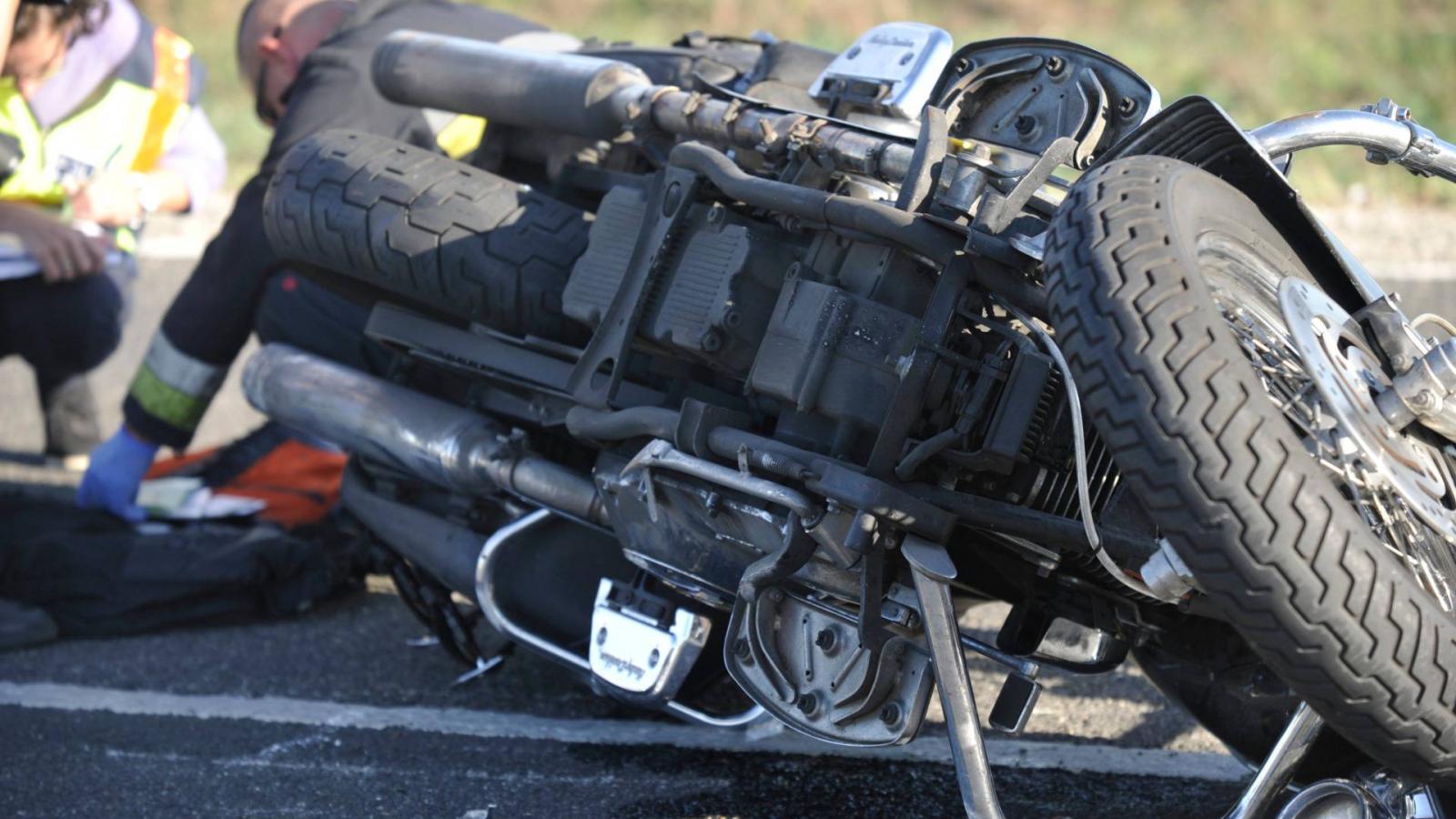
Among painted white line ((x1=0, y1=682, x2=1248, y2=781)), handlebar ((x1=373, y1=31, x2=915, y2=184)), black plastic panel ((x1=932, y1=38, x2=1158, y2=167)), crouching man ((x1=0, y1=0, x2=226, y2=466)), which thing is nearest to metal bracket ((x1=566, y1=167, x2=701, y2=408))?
handlebar ((x1=373, y1=31, x2=915, y2=184))

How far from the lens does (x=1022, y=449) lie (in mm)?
2398

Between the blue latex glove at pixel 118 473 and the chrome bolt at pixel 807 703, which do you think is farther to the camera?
the blue latex glove at pixel 118 473

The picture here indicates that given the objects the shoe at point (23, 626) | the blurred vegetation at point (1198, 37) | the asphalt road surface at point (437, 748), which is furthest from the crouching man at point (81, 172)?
the blurred vegetation at point (1198, 37)

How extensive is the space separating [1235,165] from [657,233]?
3.19 feet

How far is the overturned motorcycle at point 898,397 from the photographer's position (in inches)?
73.4

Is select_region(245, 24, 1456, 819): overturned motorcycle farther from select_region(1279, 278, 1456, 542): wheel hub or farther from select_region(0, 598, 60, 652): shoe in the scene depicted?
select_region(0, 598, 60, 652): shoe

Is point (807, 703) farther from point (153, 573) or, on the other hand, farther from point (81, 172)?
point (81, 172)

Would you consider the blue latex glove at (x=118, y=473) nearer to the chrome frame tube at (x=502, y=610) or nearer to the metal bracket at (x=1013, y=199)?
the chrome frame tube at (x=502, y=610)

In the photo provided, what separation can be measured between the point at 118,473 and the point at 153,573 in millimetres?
568

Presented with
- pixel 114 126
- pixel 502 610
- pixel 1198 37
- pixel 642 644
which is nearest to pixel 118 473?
pixel 114 126

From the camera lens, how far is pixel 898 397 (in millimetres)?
2346

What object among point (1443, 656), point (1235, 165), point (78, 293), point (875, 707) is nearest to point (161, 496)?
point (78, 293)

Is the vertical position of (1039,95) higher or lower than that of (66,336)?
higher

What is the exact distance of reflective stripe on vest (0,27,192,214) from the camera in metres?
5.00
